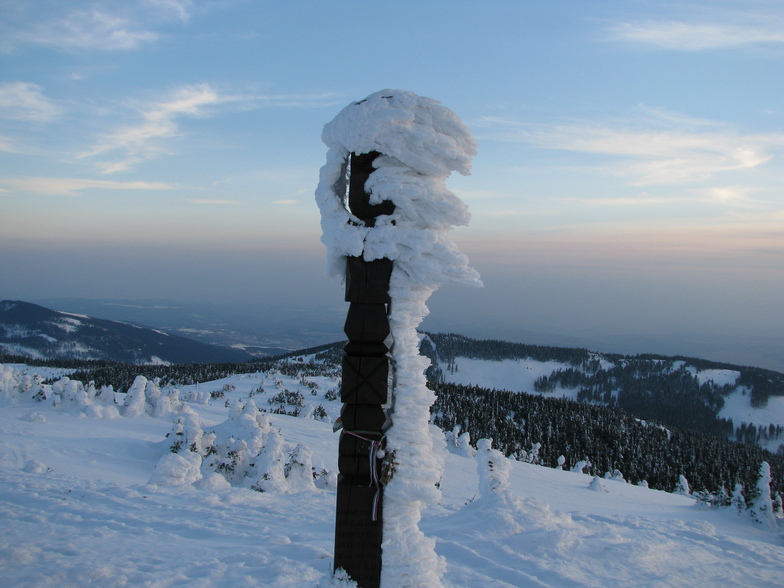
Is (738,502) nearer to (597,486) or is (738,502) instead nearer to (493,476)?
(597,486)

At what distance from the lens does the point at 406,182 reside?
341 centimetres

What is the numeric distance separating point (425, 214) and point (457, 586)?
15.8 feet

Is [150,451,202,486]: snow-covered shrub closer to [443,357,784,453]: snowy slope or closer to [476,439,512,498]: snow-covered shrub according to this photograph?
[476,439,512,498]: snow-covered shrub

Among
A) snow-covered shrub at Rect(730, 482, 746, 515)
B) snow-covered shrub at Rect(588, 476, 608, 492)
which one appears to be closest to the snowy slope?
snow-covered shrub at Rect(588, 476, 608, 492)

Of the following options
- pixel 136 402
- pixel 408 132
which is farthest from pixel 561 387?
pixel 408 132

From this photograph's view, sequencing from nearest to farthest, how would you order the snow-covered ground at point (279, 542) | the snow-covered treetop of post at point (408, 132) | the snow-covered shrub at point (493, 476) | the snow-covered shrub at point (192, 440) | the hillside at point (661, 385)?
the snow-covered treetop of post at point (408, 132), the snow-covered ground at point (279, 542), the snow-covered shrub at point (493, 476), the snow-covered shrub at point (192, 440), the hillside at point (661, 385)

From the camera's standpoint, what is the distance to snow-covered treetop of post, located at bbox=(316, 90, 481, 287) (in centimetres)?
331

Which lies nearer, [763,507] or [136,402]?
[763,507]

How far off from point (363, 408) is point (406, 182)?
1.71 metres

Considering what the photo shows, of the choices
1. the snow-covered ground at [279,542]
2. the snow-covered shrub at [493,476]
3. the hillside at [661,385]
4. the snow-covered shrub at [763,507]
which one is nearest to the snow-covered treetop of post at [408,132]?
the snow-covered ground at [279,542]

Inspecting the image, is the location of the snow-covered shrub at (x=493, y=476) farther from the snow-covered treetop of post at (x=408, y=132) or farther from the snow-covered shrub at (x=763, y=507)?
the snow-covered shrub at (x=763, y=507)

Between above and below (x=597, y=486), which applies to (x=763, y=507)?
above

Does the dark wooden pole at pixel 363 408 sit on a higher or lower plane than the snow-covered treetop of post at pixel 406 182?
lower

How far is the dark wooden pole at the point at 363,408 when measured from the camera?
3305mm
